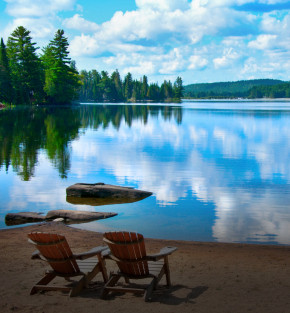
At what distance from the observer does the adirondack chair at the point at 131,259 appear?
5.40 m

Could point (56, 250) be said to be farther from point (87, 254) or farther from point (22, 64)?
point (22, 64)

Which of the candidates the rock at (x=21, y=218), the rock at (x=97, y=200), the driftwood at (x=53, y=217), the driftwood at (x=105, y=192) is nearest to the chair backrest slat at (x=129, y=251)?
the driftwood at (x=53, y=217)

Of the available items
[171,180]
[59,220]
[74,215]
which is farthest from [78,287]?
[171,180]

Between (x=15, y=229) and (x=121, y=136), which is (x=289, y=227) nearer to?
(x=15, y=229)

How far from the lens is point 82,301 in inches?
218

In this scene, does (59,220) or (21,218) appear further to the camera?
(21,218)

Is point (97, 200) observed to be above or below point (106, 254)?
below

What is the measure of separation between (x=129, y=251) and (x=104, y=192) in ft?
26.2

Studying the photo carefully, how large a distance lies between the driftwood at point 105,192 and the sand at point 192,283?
4.45 meters

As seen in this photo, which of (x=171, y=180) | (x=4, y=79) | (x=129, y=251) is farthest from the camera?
(x=4, y=79)

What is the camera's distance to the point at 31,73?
8850cm

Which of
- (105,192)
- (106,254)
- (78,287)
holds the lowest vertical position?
(105,192)

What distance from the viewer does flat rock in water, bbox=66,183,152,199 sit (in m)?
13.3

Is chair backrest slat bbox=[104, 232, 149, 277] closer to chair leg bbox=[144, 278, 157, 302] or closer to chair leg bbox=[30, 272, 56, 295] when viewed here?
chair leg bbox=[144, 278, 157, 302]
